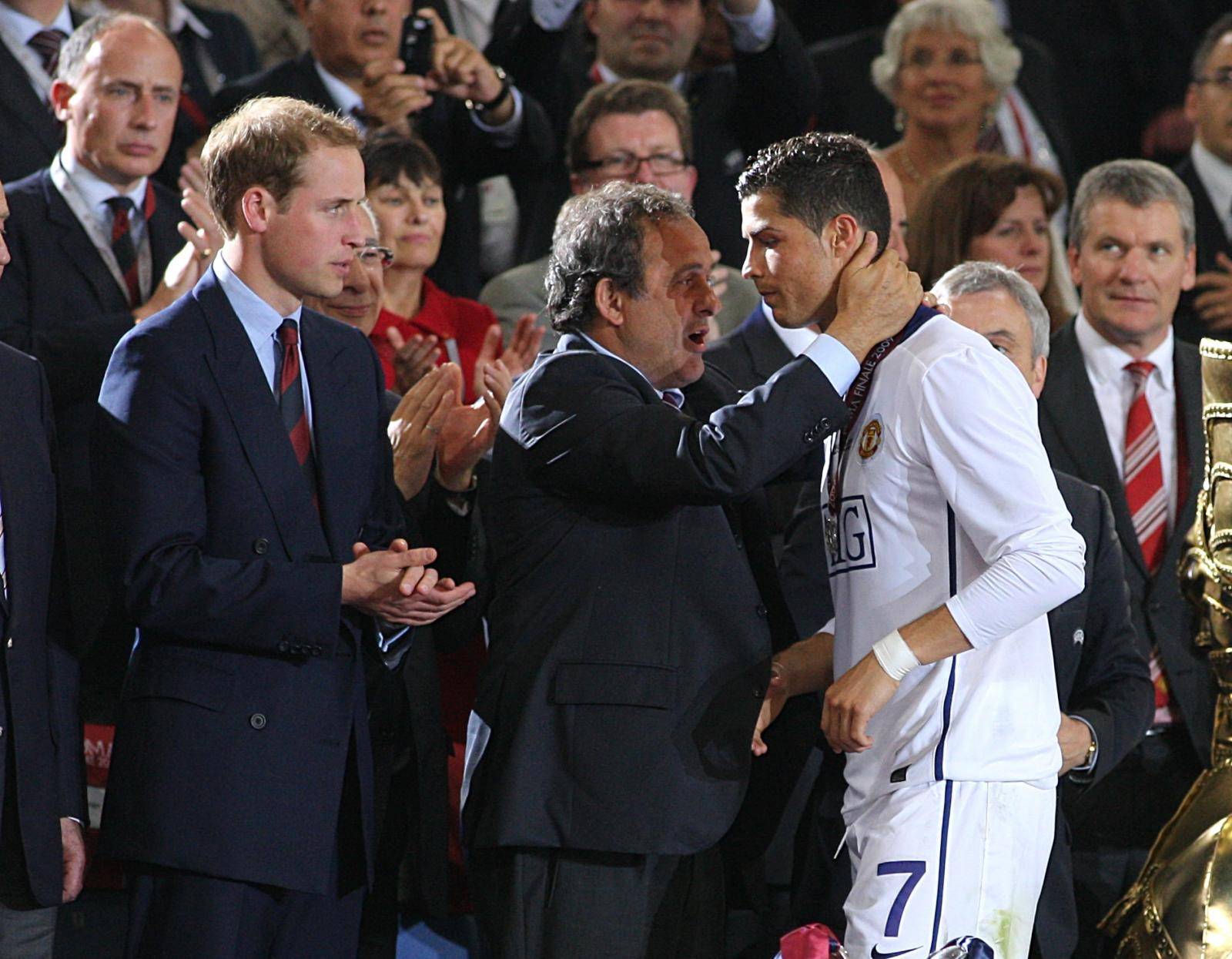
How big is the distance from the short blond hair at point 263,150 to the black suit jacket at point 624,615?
2.06 ft

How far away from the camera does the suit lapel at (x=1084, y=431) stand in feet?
15.1

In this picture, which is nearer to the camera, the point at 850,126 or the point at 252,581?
the point at 252,581

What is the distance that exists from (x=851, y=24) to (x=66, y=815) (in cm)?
567

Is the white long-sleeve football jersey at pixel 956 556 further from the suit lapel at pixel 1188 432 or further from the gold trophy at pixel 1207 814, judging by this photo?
the suit lapel at pixel 1188 432

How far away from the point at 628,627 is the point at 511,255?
3059 millimetres

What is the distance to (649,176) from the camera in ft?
17.3

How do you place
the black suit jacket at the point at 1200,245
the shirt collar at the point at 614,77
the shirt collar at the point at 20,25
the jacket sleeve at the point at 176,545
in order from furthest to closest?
the shirt collar at the point at 614,77 → the black suit jacket at the point at 1200,245 → the shirt collar at the point at 20,25 → the jacket sleeve at the point at 176,545

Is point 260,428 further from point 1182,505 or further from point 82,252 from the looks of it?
point 1182,505

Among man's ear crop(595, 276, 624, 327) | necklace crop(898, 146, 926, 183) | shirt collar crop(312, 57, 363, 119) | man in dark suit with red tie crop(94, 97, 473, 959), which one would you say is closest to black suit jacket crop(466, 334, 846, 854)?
man's ear crop(595, 276, 624, 327)

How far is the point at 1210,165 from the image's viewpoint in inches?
251

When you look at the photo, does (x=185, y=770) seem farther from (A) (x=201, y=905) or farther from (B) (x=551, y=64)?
(B) (x=551, y=64)

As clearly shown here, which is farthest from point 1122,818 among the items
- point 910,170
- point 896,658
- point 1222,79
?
point 1222,79

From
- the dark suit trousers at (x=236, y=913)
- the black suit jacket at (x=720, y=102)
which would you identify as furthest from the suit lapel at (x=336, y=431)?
the black suit jacket at (x=720, y=102)

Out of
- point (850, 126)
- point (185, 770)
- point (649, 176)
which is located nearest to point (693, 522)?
point (185, 770)
